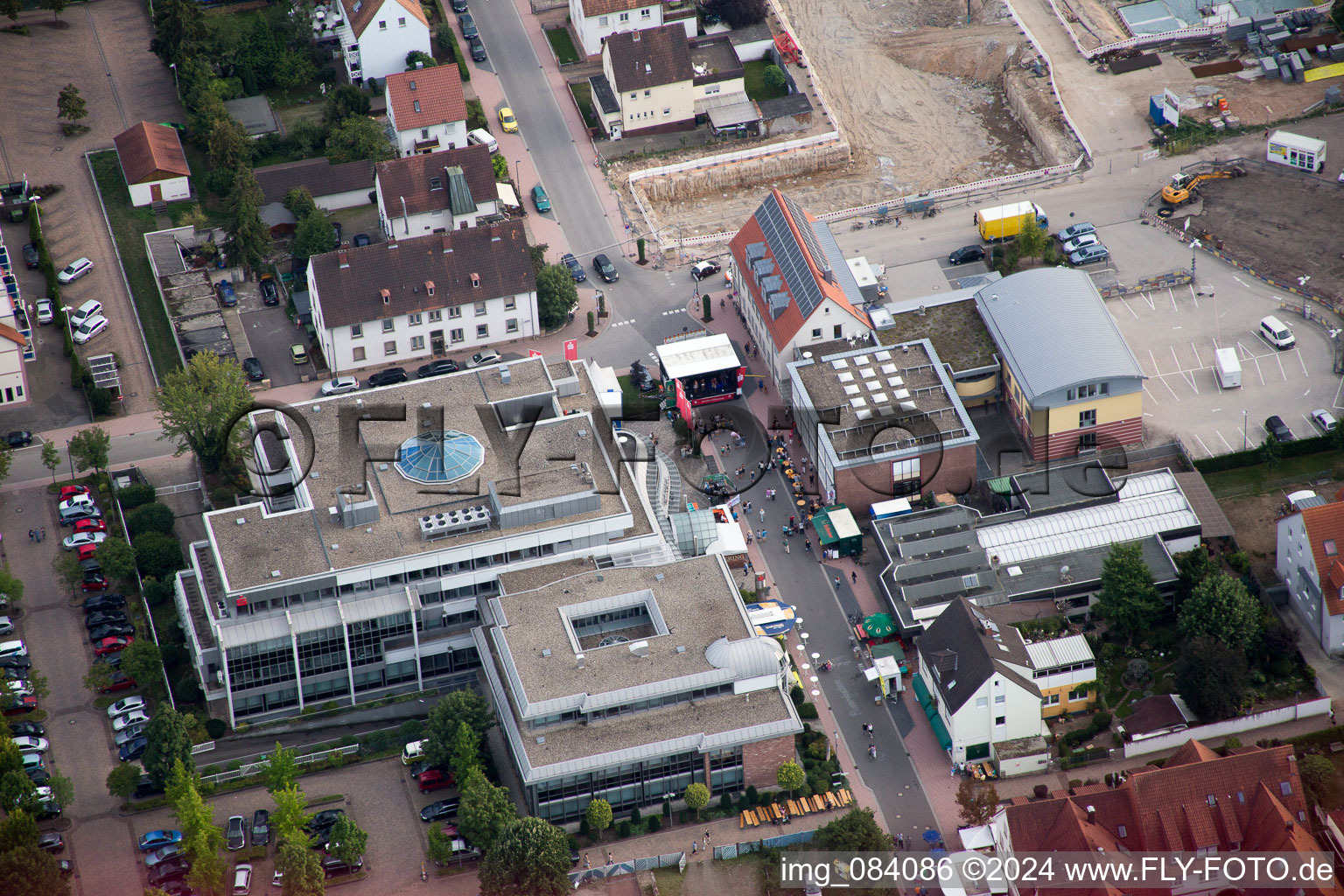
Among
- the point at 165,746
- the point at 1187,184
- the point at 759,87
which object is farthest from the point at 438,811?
the point at 759,87

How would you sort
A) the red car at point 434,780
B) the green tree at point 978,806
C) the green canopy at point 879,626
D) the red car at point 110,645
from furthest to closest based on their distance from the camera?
the green canopy at point 879,626
the red car at point 110,645
the red car at point 434,780
the green tree at point 978,806

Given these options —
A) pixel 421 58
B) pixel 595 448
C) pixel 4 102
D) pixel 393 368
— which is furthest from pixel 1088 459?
pixel 4 102

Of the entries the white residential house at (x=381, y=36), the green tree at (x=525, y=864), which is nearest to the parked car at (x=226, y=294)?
the white residential house at (x=381, y=36)

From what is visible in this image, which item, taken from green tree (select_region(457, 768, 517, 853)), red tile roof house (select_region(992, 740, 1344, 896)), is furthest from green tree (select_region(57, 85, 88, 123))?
red tile roof house (select_region(992, 740, 1344, 896))

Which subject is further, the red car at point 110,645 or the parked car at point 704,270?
the parked car at point 704,270

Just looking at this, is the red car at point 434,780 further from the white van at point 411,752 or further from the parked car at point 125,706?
the parked car at point 125,706
